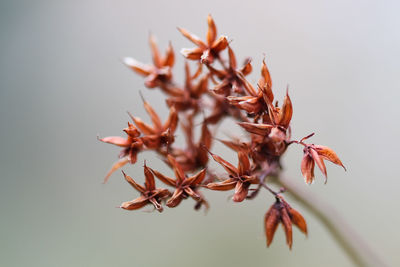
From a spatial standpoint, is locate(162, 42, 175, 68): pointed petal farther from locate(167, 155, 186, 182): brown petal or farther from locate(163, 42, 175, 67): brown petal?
locate(167, 155, 186, 182): brown petal

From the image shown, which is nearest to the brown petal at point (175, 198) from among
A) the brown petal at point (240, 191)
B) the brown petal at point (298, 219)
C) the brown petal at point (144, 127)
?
the brown petal at point (240, 191)

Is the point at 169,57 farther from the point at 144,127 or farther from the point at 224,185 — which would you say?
the point at 224,185

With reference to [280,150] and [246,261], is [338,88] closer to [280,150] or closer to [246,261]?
[246,261]

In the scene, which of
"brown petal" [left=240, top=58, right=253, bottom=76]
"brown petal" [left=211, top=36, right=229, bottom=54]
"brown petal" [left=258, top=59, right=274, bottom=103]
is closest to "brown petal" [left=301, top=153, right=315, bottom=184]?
"brown petal" [left=258, top=59, right=274, bottom=103]

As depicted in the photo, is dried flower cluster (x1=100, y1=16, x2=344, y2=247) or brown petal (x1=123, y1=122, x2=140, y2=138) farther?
brown petal (x1=123, y1=122, x2=140, y2=138)

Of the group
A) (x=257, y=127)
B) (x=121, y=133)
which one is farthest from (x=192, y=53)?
(x=121, y=133)

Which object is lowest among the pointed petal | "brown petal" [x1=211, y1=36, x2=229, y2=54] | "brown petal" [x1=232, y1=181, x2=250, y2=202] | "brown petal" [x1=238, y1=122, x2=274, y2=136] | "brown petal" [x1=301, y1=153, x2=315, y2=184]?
"brown petal" [x1=232, y1=181, x2=250, y2=202]
